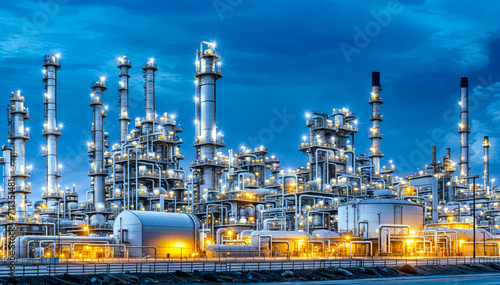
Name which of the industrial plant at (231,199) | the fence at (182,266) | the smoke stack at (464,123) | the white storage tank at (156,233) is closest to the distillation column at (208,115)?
the industrial plant at (231,199)

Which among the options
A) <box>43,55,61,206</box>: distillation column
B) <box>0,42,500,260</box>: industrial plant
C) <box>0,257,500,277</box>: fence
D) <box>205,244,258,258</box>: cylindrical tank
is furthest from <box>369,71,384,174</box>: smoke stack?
<box>0,257,500,277</box>: fence

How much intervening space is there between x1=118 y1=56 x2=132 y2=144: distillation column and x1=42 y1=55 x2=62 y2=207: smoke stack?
11494 millimetres

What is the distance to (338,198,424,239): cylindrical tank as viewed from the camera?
68.1 metres

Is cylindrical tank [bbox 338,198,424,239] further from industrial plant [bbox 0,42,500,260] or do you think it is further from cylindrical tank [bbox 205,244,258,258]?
cylindrical tank [bbox 205,244,258,258]

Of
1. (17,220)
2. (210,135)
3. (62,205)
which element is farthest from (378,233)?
(62,205)

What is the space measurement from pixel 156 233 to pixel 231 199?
76.8ft

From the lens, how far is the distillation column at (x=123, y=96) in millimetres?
103938

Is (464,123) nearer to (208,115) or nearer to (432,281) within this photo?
(208,115)

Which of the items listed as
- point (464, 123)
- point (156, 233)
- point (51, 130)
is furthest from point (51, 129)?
point (464, 123)

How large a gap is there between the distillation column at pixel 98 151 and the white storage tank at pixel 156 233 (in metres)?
31.1

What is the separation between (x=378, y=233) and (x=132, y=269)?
31.9 m

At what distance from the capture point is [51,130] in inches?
3720

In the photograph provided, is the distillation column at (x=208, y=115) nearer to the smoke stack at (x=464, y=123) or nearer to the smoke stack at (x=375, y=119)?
the smoke stack at (x=375, y=119)

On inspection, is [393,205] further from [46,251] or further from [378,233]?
[46,251]
